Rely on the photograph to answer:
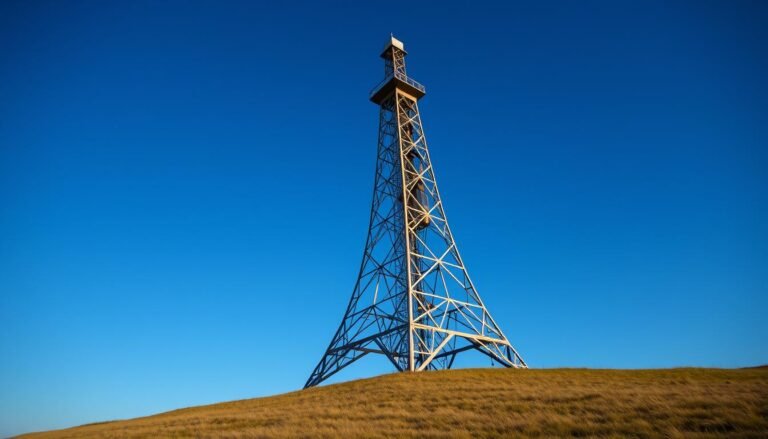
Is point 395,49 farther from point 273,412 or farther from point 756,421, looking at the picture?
point 756,421

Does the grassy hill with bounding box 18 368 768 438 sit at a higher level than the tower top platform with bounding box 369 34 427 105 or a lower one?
lower

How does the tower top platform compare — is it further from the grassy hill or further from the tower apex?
the grassy hill

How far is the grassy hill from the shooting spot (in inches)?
334

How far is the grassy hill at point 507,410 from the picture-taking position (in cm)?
848

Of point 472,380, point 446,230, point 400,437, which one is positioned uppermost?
point 446,230

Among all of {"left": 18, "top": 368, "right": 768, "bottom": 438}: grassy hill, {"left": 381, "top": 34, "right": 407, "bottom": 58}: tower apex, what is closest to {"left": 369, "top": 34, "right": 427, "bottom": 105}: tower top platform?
{"left": 381, "top": 34, "right": 407, "bottom": 58}: tower apex

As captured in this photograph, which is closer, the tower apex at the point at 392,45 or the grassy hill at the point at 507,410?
the grassy hill at the point at 507,410

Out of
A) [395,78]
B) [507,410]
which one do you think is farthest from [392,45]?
[507,410]

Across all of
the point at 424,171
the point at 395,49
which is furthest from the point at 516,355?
the point at 395,49

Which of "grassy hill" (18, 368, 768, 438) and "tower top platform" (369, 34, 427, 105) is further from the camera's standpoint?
"tower top platform" (369, 34, 427, 105)

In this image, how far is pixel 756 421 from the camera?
7715 mm

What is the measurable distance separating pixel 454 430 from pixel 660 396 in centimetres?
601

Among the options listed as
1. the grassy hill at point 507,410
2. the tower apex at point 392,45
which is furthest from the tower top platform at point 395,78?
the grassy hill at point 507,410

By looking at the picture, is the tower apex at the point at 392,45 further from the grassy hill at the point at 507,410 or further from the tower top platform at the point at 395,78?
the grassy hill at the point at 507,410
